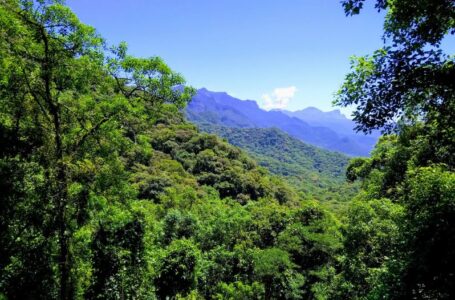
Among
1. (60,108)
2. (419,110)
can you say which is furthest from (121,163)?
(419,110)

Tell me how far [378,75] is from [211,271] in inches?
906

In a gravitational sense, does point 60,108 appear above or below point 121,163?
above

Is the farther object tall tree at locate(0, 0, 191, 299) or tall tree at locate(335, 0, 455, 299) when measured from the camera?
tall tree at locate(0, 0, 191, 299)

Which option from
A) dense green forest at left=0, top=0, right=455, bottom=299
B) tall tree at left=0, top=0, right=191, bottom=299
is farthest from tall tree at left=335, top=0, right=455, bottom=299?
tall tree at left=0, top=0, right=191, bottom=299

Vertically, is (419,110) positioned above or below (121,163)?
above

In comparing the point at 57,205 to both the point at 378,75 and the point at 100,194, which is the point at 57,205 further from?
the point at 378,75

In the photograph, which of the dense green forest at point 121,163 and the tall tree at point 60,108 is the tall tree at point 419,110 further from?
the tall tree at point 60,108

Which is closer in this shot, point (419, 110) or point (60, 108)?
point (419, 110)

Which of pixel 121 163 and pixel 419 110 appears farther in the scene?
pixel 121 163

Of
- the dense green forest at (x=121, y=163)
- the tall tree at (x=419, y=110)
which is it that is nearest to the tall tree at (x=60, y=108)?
the dense green forest at (x=121, y=163)

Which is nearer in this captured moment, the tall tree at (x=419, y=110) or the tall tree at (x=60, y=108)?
the tall tree at (x=419, y=110)

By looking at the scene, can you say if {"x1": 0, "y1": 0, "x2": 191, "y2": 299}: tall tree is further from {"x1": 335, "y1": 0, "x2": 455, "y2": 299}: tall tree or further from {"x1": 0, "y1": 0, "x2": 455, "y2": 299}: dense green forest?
{"x1": 335, "y1": 0, "x2": 455, "y2": 299}: tall tree

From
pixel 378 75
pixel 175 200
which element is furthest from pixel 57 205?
pixel 175 200

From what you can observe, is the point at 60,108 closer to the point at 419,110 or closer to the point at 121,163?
the point at 121,163
